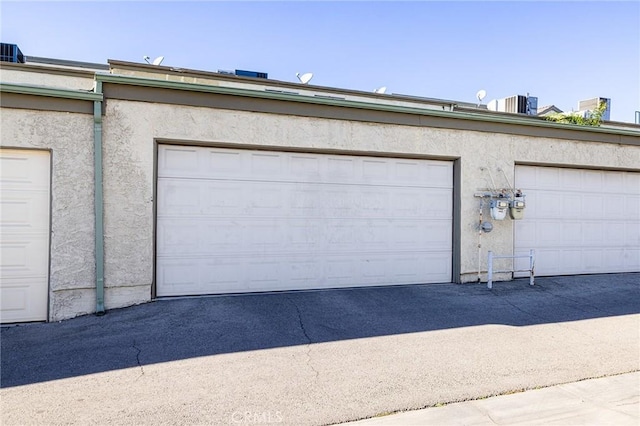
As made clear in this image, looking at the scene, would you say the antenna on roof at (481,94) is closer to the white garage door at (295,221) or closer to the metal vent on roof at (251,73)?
the metal vent on roof at (251,73)

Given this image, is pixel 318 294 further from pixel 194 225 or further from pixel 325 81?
pixel 325 81

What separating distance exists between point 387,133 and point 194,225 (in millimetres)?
3761

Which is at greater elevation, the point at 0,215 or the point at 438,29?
the point at 438,29

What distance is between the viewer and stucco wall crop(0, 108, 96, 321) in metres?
6.03

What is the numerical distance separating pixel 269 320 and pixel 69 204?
10.8ft

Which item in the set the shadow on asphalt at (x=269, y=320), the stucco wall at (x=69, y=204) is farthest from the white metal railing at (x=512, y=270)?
the stucco wall at (x=69, y=204)

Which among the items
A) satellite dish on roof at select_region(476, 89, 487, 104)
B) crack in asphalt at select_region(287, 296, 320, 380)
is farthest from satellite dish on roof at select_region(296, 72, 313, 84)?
crack in asphalt at select_region(287, 296, 320, 380)

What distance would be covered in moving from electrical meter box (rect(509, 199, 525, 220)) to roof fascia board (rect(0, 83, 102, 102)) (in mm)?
7388

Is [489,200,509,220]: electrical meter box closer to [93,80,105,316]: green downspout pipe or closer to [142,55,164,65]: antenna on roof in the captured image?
[93,80,105,316]: green downspout pipe

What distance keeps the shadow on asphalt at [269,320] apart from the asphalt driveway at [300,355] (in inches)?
1.0

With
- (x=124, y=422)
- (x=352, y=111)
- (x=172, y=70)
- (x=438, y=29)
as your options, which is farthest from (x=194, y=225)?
(x=438, y=29)

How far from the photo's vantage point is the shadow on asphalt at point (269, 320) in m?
4.77

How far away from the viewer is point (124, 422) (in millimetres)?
3424

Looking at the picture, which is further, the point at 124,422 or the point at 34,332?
the point at 34,332
